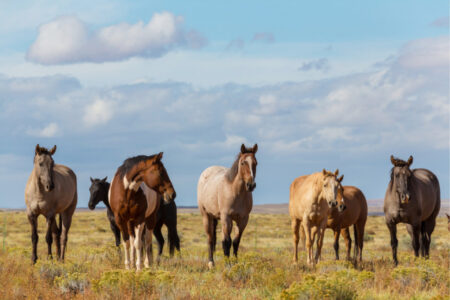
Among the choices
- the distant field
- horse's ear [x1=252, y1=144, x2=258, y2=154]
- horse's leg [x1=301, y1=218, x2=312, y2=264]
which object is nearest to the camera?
the distant field

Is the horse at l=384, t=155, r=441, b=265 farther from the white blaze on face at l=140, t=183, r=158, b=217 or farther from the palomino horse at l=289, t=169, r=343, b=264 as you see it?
the white blaze on face at l=140, t=183, r=158, b=217

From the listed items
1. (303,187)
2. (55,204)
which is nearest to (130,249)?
(55,204)

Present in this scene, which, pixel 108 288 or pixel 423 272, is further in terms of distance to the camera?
pixel 423 272

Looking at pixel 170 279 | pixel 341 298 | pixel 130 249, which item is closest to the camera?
pixel 341 298

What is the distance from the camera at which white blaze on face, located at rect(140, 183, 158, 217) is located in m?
12.1

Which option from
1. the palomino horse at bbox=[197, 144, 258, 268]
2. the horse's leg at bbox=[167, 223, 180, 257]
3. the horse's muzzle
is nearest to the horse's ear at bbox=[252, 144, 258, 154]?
the palomino horse at bbox=[197, 144, 258, 268]

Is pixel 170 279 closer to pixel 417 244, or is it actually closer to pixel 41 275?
pixel 41 275

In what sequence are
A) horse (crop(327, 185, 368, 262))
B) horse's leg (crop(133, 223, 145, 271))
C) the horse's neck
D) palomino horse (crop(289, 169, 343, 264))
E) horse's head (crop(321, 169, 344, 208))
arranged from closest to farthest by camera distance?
horse's leg (crop(133, 223, 145, 271)), the horse's neck, horse's head (crop(321, 169, 344, 208)), palomino horse (crop(289, 169, 343, 264)), horse (crop(327, 185, 368, 262))

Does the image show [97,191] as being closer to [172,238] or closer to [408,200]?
[172,238]

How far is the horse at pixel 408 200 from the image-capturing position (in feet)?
48.9

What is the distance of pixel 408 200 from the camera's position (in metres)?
15.0

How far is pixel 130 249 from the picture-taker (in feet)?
40.1

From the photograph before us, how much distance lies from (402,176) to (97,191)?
9.81 metres

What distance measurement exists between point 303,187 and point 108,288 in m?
6.71
